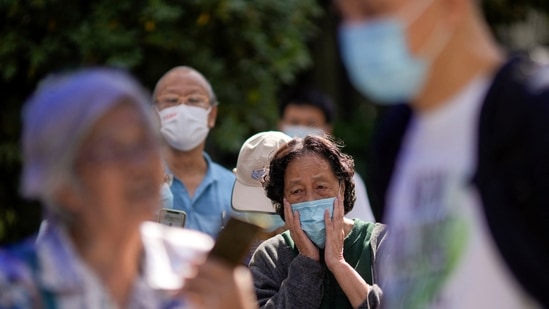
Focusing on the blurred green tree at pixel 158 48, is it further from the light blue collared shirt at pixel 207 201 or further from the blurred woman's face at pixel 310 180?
the blurred woman's face at pixel 310 180

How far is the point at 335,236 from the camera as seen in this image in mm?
5602

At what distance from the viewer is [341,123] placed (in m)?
16.0

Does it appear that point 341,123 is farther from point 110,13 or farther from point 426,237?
point 426,237

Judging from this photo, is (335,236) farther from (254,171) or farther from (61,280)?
(61,280)

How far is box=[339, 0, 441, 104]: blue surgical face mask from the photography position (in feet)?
9.85

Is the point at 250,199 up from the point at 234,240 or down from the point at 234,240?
down

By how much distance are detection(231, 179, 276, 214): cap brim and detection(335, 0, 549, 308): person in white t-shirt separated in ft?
11.3

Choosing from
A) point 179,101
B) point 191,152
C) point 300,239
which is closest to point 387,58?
point 300,239

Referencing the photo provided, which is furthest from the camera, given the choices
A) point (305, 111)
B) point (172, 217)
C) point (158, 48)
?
point (158, 48)

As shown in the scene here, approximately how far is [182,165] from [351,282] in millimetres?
2553

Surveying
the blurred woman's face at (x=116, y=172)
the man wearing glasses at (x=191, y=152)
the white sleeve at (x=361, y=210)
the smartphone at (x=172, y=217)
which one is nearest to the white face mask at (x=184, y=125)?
the man wearing glasses at (x=191, y=152)

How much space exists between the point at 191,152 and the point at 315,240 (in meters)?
2.27

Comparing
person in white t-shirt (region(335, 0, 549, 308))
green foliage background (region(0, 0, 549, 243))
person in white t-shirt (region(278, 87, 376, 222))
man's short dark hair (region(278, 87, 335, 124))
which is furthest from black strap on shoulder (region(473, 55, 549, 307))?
green foliage background (region(0, 0, 549, 243))

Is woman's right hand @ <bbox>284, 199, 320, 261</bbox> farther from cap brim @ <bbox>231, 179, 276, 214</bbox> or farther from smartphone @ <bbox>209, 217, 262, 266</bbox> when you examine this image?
smartphone @ <bbox>209, 217, 262, 266</bbox>
